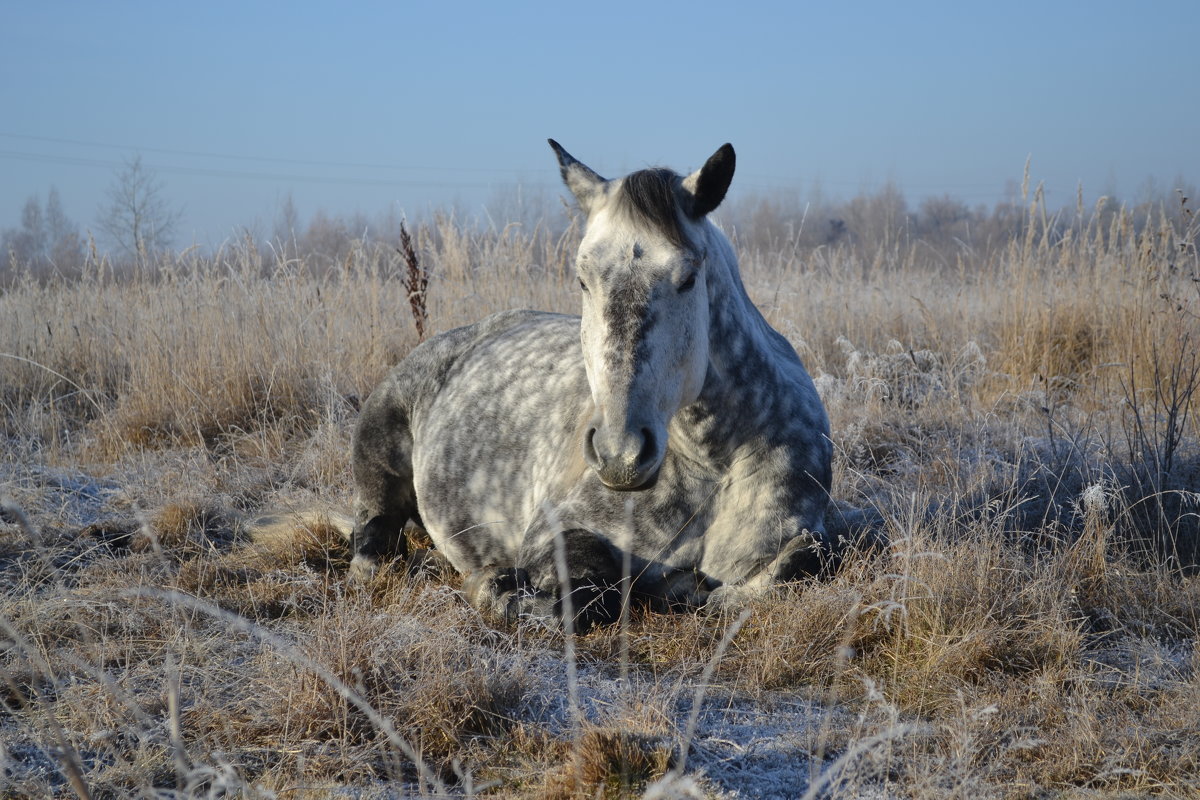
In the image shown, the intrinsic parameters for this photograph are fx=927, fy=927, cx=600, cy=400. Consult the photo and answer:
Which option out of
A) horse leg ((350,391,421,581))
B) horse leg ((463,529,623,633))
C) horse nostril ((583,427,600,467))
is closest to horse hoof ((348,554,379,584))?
horse leg ((350,391,421,581))

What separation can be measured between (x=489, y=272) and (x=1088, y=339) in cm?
519

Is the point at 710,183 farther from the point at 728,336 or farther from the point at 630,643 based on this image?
the point at 630,643

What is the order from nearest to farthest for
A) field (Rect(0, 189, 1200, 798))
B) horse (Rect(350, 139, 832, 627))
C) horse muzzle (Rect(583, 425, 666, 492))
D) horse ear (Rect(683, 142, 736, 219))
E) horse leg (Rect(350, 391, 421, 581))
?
field (Rect(0, 189, 1200, 798)), horse muzzle (Rect(583, 425, 666, 492)), horse (Rect(350, 139, 832, 627)), horse ear (Rect(683, 142, 736, 219)), horse leg (Rect(350, 391, 421, 581))

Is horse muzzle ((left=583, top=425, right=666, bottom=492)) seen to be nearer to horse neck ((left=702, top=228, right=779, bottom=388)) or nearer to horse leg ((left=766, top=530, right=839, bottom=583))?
horse neck ((left=702, top=228, right=779, bottom=388))

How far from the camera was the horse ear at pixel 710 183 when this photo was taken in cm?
304

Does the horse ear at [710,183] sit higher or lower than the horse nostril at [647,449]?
higher

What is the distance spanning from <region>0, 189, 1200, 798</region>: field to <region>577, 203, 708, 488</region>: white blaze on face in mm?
627

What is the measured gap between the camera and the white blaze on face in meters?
2.73

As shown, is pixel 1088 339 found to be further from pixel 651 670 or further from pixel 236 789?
pixel 236 789

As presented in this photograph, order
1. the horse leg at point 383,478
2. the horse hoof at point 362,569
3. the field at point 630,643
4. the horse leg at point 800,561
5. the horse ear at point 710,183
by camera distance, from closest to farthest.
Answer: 1. the field at point 630,643
2. the horse ear at point 710,183
3. the horse leg at point 800,561
4. the horse hoof at point 362,569
5. the horse leg at point 383,478

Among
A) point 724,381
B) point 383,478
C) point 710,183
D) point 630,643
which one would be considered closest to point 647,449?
point 724,381

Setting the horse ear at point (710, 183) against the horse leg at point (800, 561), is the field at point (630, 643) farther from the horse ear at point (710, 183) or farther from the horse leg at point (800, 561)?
the horse ear at point (710, 183)

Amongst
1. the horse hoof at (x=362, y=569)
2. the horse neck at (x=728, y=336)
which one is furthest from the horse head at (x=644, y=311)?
the horse hoof at (x=362, y=569)

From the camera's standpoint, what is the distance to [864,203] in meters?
27.8
